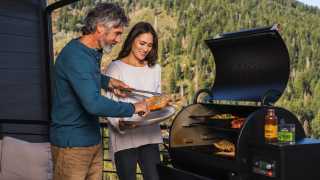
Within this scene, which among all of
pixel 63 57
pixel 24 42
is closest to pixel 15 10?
pixel 24 42

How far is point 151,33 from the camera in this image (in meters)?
2.58

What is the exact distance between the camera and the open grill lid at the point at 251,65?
2.36 m

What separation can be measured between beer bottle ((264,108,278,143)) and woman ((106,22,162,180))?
2.02 ft

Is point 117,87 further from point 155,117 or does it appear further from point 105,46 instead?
point 105,46

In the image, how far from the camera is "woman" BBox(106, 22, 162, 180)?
254 cm

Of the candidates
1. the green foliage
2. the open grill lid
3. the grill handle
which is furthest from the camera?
the green foliage

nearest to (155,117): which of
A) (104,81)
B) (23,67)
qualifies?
(104,81)

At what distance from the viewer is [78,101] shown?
2074mm

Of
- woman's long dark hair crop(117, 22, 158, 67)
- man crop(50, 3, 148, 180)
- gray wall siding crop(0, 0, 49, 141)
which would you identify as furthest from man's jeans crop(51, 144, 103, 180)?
gray wall siding crop(0, 0, 49, 141)

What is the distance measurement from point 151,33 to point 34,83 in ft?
11.1

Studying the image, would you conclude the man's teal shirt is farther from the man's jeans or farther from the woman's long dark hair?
the woman's long dark hair

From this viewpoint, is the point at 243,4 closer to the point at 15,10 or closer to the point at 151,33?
the point at 15,10

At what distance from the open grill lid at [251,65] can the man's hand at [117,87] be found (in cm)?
55

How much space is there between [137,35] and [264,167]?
0.95 m
